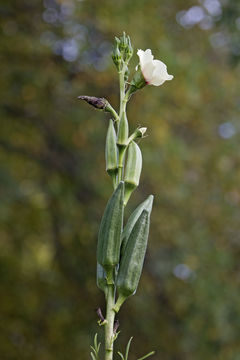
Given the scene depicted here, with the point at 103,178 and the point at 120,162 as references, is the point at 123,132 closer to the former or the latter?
the point at 120,162

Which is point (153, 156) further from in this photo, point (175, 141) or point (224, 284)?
point (224, 284)

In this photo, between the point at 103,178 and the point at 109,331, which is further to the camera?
the point at 103,178

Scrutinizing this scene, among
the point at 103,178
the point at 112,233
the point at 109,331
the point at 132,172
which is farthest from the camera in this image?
the point at 103,178

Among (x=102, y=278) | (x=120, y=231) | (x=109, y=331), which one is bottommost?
(x=109, y=331)

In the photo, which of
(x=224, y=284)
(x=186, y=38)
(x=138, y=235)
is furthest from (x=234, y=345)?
(x=138, y=235)

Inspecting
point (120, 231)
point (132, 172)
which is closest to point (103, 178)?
point (132, 172)

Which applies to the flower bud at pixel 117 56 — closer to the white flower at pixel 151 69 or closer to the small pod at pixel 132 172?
the white flower at pixel 151 69

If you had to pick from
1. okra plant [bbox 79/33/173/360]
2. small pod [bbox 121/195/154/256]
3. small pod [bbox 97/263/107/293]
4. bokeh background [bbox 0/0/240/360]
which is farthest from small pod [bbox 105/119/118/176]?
bokeh background [bbox 0/0/240/360]
